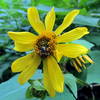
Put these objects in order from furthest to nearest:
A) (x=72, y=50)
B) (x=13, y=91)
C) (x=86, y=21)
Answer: (x=86, y=21)
(x=13, y=91)
(x=72, y=50)

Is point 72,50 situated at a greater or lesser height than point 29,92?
greater

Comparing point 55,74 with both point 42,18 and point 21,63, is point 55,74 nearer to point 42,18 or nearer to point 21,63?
point 21,63

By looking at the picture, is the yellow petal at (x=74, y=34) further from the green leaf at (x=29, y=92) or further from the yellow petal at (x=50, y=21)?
the green leaf at (x=29, y=92)

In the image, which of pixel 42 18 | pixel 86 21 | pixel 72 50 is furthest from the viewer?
pixel 42 18

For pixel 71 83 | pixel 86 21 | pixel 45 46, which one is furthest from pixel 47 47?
pixel 86 21

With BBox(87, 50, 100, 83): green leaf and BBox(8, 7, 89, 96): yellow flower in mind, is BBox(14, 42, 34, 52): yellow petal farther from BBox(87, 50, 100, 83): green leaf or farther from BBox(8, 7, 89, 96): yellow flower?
BBox(87, 50, 100, 83): green leaf

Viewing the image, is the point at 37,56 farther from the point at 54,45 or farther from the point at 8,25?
the point at 8,25

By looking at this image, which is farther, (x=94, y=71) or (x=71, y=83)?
(x=94, y=71)
